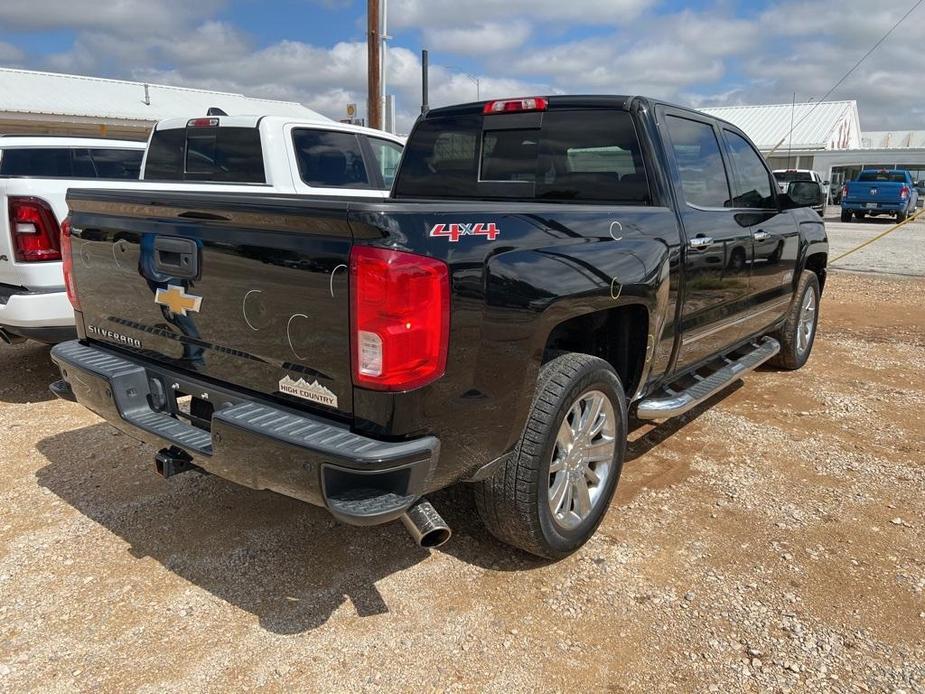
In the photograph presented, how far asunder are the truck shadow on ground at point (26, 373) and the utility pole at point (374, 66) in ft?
26.1

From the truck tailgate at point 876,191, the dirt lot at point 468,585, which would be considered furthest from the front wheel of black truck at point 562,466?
the truck tailgate at point 876,191

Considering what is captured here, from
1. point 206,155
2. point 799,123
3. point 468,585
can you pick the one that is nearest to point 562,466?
point 468,585

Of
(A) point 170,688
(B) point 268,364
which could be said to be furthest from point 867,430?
(A) point 170,688

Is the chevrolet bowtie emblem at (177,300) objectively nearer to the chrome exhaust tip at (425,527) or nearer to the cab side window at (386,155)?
the chrome exhaust tip at (425,527)

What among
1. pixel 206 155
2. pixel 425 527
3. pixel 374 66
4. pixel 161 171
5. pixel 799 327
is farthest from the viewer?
pixel 374 66

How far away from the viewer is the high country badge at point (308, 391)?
7.49 feet

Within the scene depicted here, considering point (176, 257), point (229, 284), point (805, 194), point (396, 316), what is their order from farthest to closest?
1. point (805, 194)
2. point (176, 257)
3. point (229, 284)
4. point (396, 316)

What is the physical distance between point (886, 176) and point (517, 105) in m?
26.0

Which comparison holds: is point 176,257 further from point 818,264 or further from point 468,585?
point 818,264

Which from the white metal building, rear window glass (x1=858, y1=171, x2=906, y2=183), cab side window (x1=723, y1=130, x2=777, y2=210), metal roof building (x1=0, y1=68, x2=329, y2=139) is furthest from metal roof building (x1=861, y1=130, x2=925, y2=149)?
cab side window (x1=723, y1=130, x2=777, y2=210)

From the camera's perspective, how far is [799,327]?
5926 millimetres

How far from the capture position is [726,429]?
184 inches

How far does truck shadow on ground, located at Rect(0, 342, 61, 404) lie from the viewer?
5.12m

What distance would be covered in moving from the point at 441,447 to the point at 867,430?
3.61m
